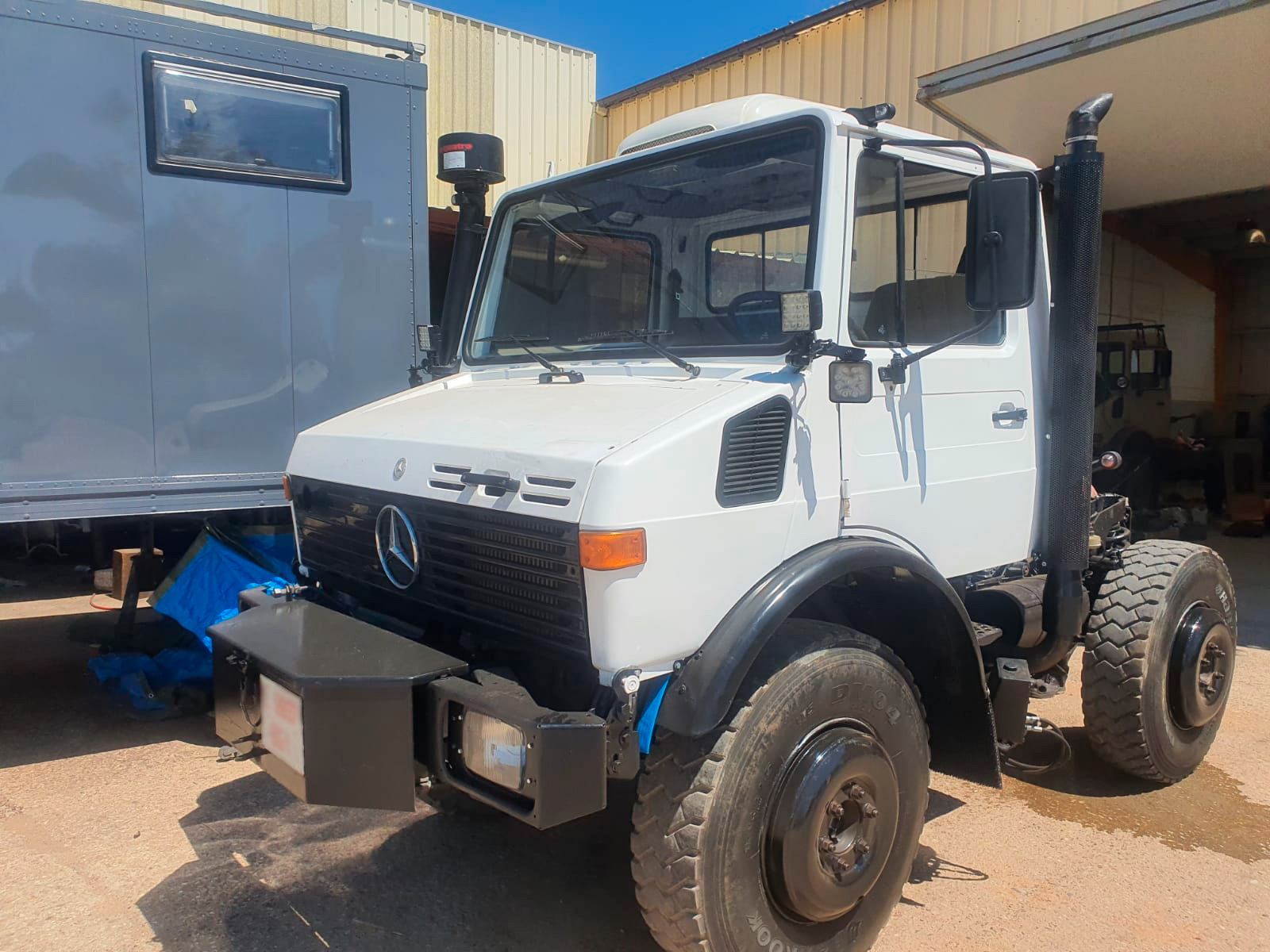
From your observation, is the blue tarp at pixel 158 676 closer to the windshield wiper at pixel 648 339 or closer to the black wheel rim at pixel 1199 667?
the windshield wiper at pixel 648 339

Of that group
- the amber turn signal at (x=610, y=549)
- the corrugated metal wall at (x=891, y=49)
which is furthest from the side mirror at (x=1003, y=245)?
the corrugated metal wall at (x=891, y=49)

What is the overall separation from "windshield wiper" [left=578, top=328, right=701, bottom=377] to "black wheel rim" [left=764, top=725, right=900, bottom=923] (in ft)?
3.76

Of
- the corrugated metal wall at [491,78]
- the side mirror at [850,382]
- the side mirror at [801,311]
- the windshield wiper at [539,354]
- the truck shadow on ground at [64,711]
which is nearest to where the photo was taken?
the side mirror at [801,311]

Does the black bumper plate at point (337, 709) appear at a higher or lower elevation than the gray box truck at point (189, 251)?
lower

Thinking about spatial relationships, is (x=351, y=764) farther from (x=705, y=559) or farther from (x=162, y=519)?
(x=162, y=519)

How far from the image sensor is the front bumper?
2.29 m

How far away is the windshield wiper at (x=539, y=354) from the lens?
10.6 ft

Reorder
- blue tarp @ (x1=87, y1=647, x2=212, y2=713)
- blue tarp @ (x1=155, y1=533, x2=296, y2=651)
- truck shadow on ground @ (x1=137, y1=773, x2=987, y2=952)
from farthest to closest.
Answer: blue tarp @ (x1=87, y1=647, x2=212, y2=713), blue tarp @ (x1=155, y1=533, x2=296, y2=651), truck shadow on ground @ (x1=137, y1=773, x2=987, y2=952)

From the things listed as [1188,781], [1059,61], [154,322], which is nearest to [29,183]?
[154,322]

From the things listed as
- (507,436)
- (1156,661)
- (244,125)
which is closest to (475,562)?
(507,436)

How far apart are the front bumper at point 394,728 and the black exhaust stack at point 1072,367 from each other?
2.26 metres

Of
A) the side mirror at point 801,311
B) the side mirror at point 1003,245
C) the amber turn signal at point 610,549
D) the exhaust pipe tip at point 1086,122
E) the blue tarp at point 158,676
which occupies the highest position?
the exhaust pipe tip at point 1086,122

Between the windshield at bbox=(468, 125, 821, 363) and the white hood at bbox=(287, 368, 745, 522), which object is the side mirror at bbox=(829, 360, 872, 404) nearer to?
the windshield at bbox=(468, 125, 821, 363)

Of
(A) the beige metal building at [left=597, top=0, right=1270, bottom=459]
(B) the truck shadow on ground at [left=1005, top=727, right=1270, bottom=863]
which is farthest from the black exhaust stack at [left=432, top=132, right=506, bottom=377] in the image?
(A) the beige metal building at [left=597, top=0, right=1270, bottom=459]
